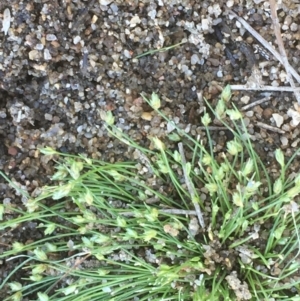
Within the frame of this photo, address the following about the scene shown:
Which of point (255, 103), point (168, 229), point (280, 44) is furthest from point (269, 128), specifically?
point (168, 229)

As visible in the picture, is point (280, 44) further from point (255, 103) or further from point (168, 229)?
point (168, 229)

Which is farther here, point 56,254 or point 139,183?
point 56,254

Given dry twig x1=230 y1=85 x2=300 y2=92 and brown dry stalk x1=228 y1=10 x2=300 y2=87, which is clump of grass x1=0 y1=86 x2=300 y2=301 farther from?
brown dry stalk x1=228 y1=10 x2=300 y2=87

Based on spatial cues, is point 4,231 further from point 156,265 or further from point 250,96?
point 250,96

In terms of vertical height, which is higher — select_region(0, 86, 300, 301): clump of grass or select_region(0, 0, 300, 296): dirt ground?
select_region(0, 0, 300, 296): dirt ground

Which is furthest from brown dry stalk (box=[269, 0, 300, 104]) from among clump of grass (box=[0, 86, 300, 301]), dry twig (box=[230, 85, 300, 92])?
clump of grass (box=[0, 86, 300, 301])

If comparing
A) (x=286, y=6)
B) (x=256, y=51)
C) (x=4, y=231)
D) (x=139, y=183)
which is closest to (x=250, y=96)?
(x=256, y=51)

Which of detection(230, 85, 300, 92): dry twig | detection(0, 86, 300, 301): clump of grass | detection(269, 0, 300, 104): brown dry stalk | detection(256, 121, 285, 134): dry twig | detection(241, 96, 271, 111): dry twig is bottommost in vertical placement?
detection(0, 86, 300, 301): clump of grass
